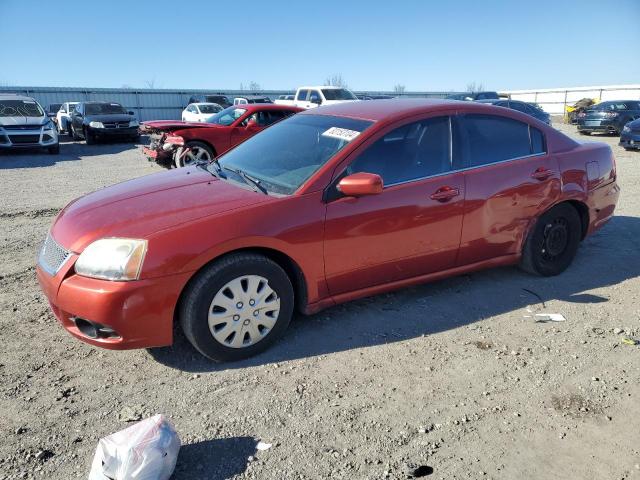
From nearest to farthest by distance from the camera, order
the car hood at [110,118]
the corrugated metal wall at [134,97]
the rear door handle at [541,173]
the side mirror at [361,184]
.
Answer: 1. the side mirror at [361,184]
2. the rear door handle at [541,173]
3. the car hood at [110,118]
4. the corrugated metal wall at [134,97]

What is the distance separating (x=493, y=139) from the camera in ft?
13.8

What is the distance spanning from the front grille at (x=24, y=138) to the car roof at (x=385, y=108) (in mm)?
13502

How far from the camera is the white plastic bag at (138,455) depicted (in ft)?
6.96

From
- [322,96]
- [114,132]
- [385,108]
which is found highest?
[322,96]

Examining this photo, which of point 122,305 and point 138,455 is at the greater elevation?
point 122,305

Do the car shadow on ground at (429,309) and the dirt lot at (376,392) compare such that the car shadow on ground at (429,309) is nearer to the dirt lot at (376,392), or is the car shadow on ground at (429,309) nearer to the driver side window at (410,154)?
the dirt lot at (376,392)

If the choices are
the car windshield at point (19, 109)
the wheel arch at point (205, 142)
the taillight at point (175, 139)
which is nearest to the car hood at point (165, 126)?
the taillight at point (175, 139)

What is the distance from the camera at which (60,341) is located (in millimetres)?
3484

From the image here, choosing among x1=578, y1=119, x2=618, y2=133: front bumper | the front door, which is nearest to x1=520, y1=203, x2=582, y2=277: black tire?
the front door

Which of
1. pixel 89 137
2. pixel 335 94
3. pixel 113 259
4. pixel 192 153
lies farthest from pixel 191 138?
pixel 335 94

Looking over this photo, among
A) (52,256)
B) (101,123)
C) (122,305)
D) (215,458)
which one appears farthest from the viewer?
(101,123)

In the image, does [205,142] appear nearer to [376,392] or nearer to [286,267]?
[286,267]

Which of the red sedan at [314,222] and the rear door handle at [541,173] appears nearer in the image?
the red sedan at [314,222]

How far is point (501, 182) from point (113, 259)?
2.98 m
